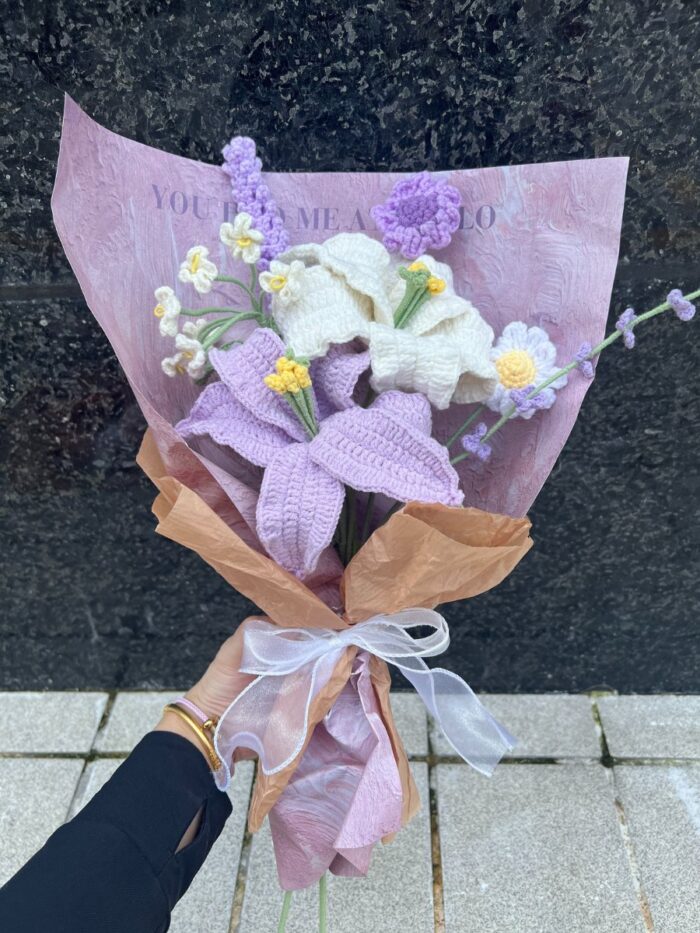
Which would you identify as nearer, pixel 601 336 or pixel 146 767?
pixel 601 336

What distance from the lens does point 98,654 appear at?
1.88 m

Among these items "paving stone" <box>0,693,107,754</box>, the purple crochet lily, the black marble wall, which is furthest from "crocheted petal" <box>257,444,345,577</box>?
"paving stone" <box>0,693,107,754</box>

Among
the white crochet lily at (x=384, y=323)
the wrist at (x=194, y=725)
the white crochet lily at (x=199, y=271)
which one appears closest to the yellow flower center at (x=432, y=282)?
the white crochet lily at (x=384, y=323)

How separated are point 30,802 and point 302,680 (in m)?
0.95

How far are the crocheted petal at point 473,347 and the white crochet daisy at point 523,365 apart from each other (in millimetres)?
11

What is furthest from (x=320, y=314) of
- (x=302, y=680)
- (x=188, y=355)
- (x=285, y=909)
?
(x=285, y=909)

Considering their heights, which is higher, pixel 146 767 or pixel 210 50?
pixel 210 50

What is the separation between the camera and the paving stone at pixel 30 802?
5.23ft

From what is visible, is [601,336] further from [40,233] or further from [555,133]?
[40,233]

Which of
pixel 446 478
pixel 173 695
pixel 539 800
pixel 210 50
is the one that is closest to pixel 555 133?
pixel 210 50

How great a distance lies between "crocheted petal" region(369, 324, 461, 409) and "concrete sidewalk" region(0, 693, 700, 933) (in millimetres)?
1042

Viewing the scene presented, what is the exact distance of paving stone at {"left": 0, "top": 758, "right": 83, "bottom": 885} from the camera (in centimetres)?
159

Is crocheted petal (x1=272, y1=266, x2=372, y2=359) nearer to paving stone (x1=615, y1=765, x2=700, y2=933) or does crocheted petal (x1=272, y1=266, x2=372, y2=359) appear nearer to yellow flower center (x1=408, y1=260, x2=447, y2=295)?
yellow flower center (x1=408, y1=260, x2=447, y2=295)

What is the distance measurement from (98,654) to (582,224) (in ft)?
4.68
